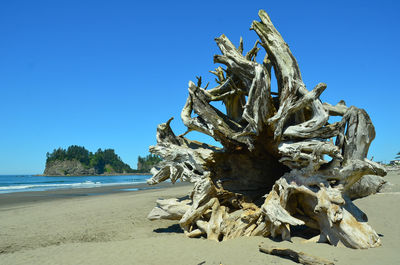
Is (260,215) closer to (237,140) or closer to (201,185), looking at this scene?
(201,185)

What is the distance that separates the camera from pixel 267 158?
7695 mm

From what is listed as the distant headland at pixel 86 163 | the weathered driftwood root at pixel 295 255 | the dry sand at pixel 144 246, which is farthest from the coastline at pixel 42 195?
the distant headland at pixel 86 163

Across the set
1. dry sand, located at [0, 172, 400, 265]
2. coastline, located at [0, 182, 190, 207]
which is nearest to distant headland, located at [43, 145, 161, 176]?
coastline, located at [0, 182, 190, 207]

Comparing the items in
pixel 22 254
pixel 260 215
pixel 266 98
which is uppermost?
pixel 266 98

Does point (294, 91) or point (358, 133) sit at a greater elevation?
point (294, 91)

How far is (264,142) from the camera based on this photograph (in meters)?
6.86

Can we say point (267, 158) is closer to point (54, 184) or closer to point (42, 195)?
point (42, 195)

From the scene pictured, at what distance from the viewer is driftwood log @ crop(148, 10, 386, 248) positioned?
198 inches

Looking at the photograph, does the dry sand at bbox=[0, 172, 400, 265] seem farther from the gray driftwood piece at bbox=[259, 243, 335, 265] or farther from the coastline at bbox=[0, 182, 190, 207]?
the coastline at bbox=[0, 182, 190, 207]

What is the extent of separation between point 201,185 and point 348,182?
294 cm

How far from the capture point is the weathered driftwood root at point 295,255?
387cm

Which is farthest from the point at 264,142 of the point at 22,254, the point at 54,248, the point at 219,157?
the point at 22,254

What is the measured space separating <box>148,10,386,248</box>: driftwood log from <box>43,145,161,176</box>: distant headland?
369 feet

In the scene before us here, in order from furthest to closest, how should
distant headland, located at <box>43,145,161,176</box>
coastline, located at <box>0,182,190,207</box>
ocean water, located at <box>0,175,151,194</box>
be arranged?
1. distant headland, located at <box>43,145,161,176</box>
2. ocean water, located at <box>0,175,151,194</box>
3. coastline, located at <box>0,182,190,207</box>
